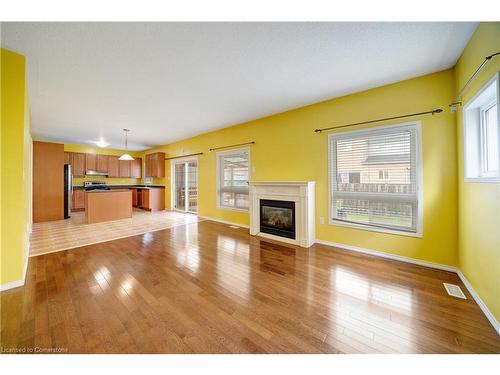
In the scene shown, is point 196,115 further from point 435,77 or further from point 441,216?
point 441,216

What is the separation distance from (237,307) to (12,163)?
276cm

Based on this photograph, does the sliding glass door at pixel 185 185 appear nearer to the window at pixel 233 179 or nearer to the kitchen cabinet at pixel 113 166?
the window at pixel 233 179

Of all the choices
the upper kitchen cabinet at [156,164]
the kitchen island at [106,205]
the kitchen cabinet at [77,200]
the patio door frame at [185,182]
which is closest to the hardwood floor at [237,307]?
the kitchen island at [106,205]

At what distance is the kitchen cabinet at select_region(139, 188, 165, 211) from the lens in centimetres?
677

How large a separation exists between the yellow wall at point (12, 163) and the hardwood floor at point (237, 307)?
310mm

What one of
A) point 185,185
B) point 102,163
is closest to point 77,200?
point 102,163

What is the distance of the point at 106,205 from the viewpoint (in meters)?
4.98

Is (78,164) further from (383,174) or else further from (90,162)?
(383,174)

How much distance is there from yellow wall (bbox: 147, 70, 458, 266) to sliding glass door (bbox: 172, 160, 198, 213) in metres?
1.99

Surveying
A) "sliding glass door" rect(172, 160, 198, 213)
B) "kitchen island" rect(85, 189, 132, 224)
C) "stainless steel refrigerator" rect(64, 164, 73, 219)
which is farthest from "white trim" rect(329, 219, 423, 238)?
"stainless steel refrigerator" rect(64, 164, 73, 219)

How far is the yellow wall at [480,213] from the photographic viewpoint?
145 centimetres

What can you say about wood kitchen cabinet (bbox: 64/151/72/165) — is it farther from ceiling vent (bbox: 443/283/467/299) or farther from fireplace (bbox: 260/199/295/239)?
ceiling vent (bbox: 443/283/467/299)

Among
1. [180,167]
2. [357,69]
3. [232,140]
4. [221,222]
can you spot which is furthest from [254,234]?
[180,167]
